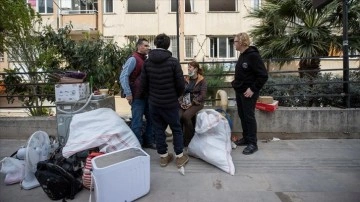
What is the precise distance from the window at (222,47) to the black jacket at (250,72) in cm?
1614

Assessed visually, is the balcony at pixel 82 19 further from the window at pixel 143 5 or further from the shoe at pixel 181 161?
the shoe at pixel 181 161

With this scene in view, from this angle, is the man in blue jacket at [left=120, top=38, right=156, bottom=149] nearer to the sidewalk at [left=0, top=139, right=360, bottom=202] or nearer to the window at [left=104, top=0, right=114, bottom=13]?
the sidewalk at [left=0, top=139, right=360, bottom=202]

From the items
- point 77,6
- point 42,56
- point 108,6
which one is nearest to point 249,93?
point 42,56

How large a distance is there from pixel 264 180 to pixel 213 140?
0.89 metres

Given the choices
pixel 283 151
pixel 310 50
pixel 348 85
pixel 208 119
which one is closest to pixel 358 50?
pixel 310 50

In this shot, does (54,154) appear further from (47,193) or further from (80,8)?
(80,8)

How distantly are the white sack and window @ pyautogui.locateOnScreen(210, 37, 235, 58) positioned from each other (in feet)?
56.0

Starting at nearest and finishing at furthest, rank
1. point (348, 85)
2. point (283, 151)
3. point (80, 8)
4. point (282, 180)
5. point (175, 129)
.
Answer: point (282, 180) → point (175, 129) → point (283, 151) → point (348, 85) → point (80, 8)

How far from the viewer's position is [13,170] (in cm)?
440

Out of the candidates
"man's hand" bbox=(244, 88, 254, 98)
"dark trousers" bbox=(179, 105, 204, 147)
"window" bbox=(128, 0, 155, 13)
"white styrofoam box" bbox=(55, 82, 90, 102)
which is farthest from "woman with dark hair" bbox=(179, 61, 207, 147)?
"window" bbox=(128, 0, 155, 13)

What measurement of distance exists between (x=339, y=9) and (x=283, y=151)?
5.35 metres

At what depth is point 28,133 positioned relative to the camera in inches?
256

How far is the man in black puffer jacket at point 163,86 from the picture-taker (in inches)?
181

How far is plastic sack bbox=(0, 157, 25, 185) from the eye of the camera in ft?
14.3
